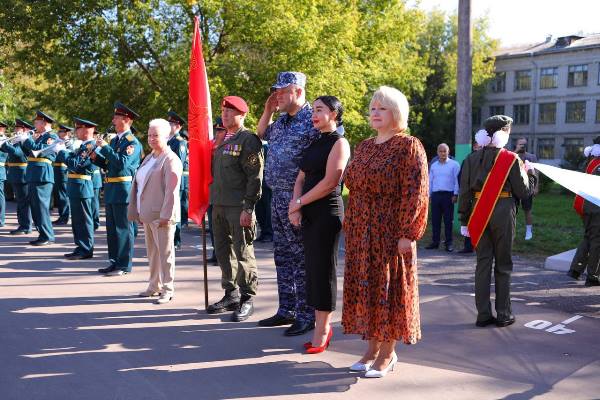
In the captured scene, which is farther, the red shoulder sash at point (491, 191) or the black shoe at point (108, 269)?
the black shoe at point (108, 269)

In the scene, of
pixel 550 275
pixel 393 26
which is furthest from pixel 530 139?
pixel 550 275

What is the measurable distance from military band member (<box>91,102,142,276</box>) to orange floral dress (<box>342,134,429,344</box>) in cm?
439

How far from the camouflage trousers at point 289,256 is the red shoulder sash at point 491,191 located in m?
1.76

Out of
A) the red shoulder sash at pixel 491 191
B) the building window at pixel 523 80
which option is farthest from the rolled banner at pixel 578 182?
the building window at pixel 523 80

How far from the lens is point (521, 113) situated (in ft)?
212

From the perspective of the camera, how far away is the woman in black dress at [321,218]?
5.27m


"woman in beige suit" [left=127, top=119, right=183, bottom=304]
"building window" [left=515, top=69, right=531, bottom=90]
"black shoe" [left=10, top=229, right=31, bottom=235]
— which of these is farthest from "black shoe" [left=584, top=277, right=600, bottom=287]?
"building window" [left=515, top=69, right=531, bottom=90]

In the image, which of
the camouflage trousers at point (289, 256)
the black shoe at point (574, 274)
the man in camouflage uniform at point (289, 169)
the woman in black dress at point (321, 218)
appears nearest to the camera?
the woman in black dress at point (321, 218)

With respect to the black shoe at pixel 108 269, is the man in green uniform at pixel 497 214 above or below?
above

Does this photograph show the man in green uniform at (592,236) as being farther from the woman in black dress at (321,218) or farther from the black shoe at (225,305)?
the black shoe at (225,305)

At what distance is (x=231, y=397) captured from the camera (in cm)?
443

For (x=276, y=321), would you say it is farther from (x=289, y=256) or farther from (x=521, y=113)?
(x=521, y=113)

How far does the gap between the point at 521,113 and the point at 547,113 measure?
2.71 metres

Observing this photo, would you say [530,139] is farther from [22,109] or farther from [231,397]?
[231,397]
